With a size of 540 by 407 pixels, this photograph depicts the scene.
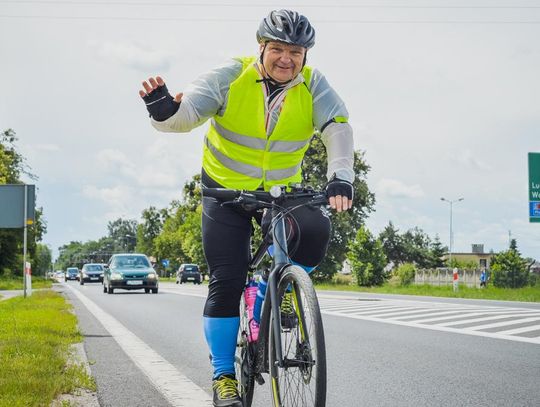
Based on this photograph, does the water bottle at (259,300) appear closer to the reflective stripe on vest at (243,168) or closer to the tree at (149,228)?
the reflective stripe on vest at (243,168)

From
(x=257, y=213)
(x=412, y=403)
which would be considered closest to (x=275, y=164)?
(x=257, y=213)

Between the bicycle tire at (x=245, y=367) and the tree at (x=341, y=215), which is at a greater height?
the tree at (x=341, y=215)

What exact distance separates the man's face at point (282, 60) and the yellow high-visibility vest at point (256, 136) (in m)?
0.13

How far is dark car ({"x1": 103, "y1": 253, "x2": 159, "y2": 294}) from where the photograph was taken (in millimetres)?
26922

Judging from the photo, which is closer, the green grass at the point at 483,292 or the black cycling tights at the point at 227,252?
the black cycling tights at the point at 227,252


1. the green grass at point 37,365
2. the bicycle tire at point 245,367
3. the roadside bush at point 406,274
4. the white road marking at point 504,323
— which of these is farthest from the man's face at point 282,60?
the roadside bush at point 406,274

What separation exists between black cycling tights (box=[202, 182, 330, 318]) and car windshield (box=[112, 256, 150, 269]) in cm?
2386

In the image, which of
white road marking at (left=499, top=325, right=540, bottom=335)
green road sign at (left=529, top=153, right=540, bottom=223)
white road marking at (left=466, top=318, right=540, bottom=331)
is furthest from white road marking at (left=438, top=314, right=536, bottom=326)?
green road sign at (left=529, top=153, right=540, bottom=223)

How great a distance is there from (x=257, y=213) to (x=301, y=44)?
91 cm

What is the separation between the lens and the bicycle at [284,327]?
3.20 metres

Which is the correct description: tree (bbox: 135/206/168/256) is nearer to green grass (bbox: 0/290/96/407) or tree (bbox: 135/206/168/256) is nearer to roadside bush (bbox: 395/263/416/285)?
roadside bush (bbox: 395/263/416/285)

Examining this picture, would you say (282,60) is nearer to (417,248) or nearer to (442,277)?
(442,277)

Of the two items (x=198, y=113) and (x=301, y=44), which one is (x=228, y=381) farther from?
(x=301, y=44)

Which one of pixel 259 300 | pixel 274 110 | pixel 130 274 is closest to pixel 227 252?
pixel 259 300
